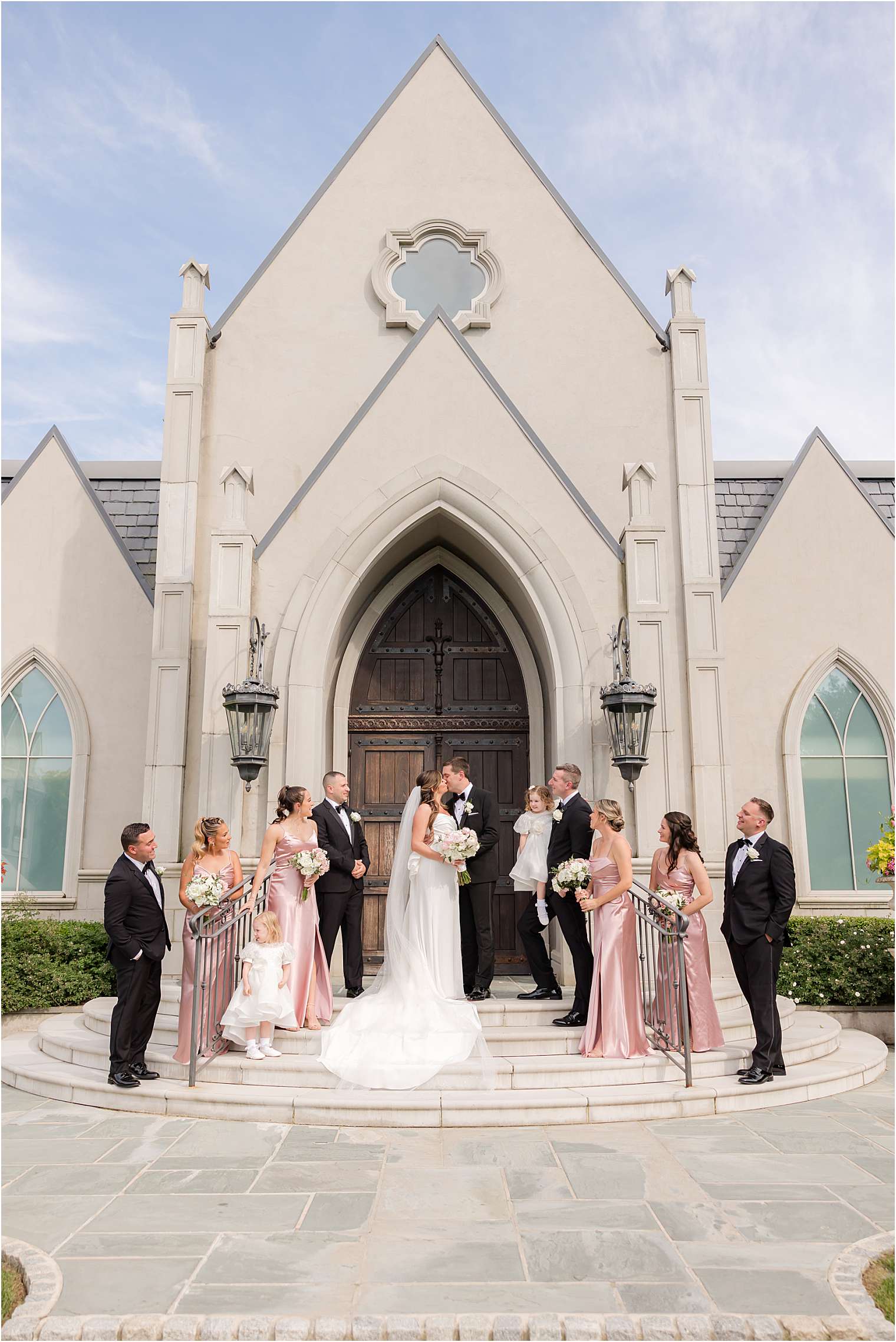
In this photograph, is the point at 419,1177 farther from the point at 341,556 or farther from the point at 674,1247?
the point at 341,556

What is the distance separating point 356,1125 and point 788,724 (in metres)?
7.92

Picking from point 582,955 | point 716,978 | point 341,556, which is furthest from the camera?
point 341,556

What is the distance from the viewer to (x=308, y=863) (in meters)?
7.96

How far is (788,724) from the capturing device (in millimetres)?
12180

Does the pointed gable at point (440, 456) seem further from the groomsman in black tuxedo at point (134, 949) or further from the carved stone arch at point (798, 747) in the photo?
the groomsman in black tuxedo at point (134, 949)

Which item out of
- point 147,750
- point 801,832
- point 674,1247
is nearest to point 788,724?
point 801,832

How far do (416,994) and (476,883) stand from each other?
46.8 inches

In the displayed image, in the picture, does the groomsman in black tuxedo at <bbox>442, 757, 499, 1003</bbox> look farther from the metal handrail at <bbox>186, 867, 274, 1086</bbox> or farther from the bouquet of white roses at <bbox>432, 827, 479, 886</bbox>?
the metal handrail at <bbox>186, 867, 274, 1086</bbox>

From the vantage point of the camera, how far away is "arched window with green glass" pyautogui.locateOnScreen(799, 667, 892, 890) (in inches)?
473

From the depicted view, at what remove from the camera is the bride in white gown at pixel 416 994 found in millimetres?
7105

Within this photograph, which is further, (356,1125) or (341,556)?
(341,556)

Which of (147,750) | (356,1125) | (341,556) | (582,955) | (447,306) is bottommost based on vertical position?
(356,1125)

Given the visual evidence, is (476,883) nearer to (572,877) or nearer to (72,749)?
(572,877)

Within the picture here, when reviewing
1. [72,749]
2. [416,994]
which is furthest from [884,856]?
[72,749]
